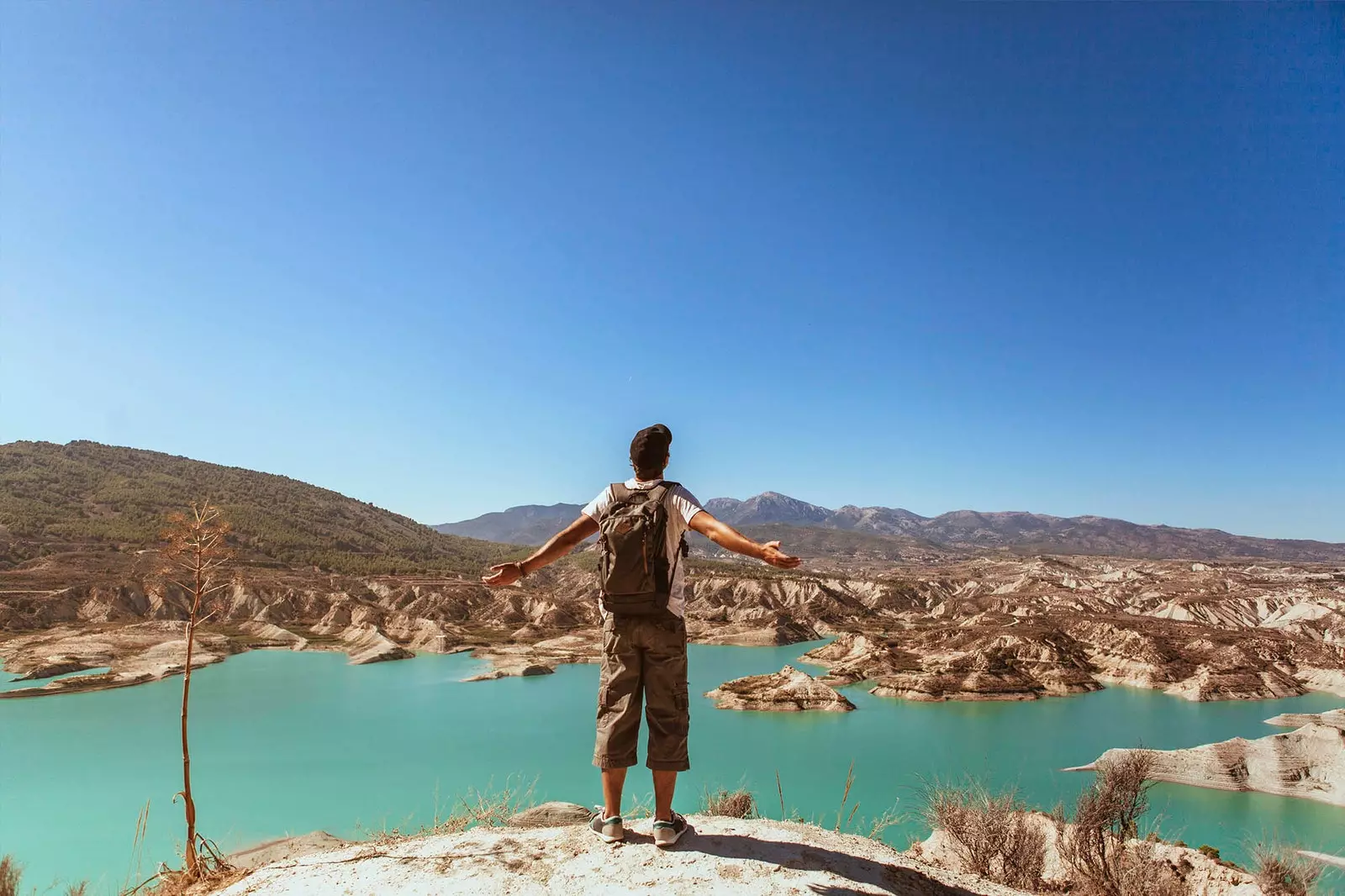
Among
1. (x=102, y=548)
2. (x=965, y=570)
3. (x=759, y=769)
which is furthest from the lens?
(x=965, y=570)

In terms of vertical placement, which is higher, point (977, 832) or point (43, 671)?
point (977, 832)

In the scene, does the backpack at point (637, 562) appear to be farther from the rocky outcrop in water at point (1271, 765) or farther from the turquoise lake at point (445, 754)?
the rocky outcrop in water at point (1271, 765)

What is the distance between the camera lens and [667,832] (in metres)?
3.23

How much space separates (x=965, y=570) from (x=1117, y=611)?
4336 cm

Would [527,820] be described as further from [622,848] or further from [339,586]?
[339,586]

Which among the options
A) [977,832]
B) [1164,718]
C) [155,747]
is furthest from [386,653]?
[977,832]

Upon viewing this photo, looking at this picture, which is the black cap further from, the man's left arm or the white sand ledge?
the white sand ledge

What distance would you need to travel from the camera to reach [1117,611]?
52281 millimetres

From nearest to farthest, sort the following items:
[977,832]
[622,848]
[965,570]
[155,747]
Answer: [622,848]
[977,832]
[155,747]
[965,570]

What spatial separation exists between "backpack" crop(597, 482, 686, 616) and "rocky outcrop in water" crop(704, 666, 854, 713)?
29.0 metres

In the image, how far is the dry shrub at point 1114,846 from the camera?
183 inches

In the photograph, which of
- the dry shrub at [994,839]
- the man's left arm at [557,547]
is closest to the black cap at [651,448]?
the man's left arm at [557,547]

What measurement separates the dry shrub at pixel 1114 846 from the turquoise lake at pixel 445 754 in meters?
4.26

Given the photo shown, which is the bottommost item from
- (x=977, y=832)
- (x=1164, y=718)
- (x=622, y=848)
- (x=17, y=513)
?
(x=1164, y=718)
